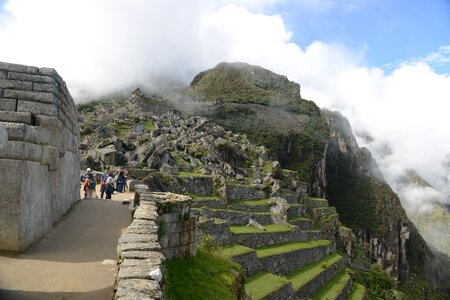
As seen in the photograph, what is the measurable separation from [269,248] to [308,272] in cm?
289

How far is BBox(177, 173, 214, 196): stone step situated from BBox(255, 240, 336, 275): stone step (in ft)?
14.5

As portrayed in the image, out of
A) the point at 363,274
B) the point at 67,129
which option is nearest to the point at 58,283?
the point at 67,129

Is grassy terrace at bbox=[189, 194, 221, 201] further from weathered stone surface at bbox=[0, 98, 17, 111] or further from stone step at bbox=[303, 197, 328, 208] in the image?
stone step at bbox=[303, 197, 328, 208]

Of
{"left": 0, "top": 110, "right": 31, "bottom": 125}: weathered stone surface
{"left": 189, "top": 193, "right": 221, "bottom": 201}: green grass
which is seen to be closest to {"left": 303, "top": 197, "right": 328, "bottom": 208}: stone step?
{"left": 189, "top": 193, "right": 221, "bottom": 201}: green grass

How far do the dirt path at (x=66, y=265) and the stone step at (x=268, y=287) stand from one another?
8277 mm

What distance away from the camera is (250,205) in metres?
26.0

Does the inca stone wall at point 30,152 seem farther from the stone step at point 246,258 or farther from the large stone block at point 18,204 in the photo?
the stone step at point 246,258

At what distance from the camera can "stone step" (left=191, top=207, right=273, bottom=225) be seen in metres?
21.2

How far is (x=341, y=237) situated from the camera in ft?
135

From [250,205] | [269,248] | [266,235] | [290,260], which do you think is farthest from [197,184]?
[290,260]

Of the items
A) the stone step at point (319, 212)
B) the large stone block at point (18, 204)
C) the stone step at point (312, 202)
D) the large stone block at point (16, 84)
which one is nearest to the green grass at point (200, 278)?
the large stone block at point (18, 204)

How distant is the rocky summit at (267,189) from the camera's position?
70.0 ft

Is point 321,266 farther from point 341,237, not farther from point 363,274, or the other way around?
point 341,237

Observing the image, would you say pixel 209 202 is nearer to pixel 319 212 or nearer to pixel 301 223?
pixel 301 223
